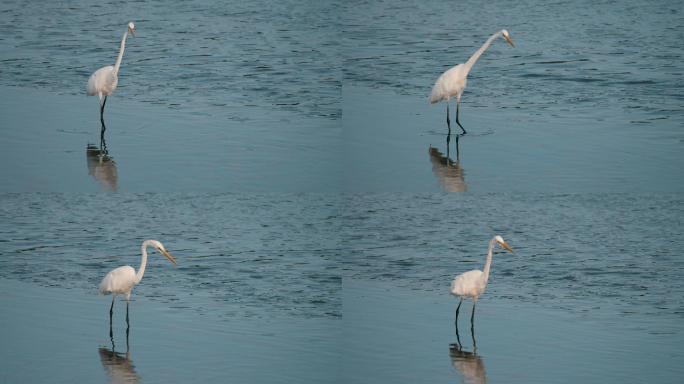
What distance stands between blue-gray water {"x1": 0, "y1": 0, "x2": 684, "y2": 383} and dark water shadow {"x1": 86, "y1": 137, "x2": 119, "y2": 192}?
0.8 inches

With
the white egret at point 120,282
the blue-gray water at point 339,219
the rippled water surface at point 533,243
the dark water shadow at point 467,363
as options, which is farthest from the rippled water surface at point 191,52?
the dark water shadow at point 467,363

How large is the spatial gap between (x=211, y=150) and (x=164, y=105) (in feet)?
4.29

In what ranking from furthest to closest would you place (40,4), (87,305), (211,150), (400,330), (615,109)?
1. (40,4)
2. (615,109)
3. (211,150)
4. (87,305)
5. (400,330)

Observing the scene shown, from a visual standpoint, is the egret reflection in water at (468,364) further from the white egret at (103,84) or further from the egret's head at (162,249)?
the white egret at (103,84)

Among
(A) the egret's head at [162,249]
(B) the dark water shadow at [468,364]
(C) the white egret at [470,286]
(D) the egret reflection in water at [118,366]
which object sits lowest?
(B) the dark water shadow at [468,364]

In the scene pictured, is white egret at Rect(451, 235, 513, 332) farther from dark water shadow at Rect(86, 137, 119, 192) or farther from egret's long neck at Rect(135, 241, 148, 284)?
dark water shadow at Rect(86, 137, 119, 192)

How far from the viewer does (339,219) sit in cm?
991

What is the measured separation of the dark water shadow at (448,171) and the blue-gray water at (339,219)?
0.02m

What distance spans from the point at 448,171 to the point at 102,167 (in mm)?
2587

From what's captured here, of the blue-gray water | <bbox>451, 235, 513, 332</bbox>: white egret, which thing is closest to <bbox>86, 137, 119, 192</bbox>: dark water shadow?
the blue-gray water

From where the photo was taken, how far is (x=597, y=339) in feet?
25.0

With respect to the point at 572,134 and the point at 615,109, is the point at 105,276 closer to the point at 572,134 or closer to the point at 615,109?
the point at 572,134

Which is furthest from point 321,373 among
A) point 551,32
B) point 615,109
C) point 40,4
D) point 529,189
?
point 40,4

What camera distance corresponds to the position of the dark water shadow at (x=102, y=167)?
28.8ft
